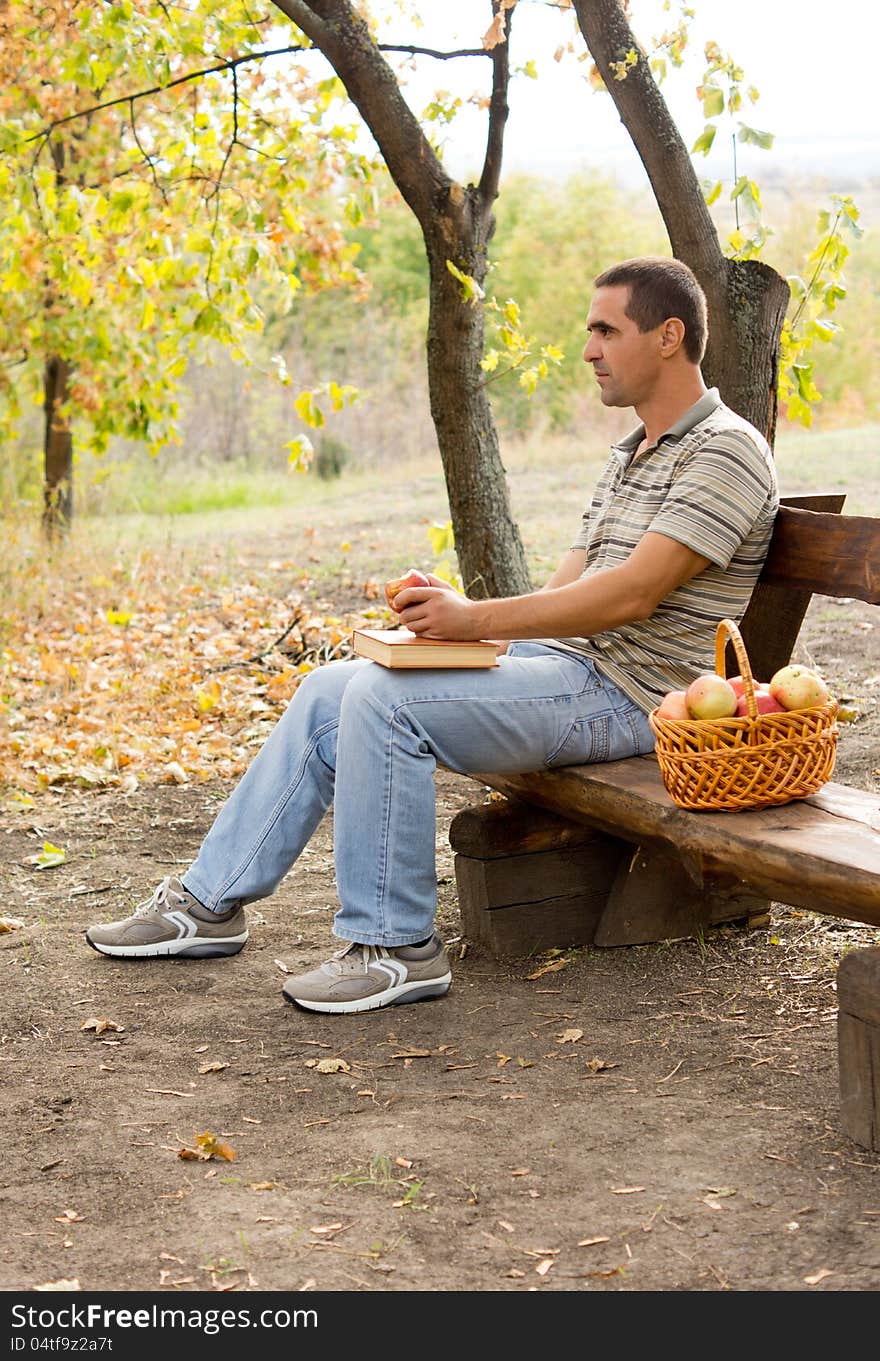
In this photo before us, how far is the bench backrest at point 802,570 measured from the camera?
333 centimetres

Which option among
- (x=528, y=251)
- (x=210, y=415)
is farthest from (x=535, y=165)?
(x=210, y=415)

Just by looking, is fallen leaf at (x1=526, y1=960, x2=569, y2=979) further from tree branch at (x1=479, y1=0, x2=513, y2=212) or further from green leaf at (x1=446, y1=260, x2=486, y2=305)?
tree branch at (x1=479, y1=0, x2=513, y2=212)

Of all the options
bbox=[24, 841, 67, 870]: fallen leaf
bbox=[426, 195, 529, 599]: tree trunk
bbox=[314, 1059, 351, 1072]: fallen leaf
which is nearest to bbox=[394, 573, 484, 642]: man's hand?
bbox=[314, 1059, 351, 1072]: fallen leaf

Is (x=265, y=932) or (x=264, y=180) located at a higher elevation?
(x=264, y=180)

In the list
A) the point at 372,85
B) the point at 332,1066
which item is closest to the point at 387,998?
the point at 332,1066

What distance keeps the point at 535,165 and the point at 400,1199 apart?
30.6m

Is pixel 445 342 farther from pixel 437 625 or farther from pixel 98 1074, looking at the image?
pixel 98 1074

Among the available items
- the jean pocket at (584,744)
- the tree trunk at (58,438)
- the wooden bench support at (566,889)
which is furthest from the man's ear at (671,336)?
the tree trunk at (58,438)

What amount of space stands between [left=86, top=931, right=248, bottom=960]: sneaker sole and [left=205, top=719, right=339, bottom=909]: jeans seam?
0.15 metres

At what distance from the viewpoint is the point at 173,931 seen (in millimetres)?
3879

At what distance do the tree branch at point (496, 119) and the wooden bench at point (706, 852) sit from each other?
2.81 meters

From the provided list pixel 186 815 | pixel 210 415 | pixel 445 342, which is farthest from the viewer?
pixel 210 415

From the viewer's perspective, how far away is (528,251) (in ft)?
90.0

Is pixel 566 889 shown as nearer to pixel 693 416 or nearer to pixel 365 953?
pixel 365 953
